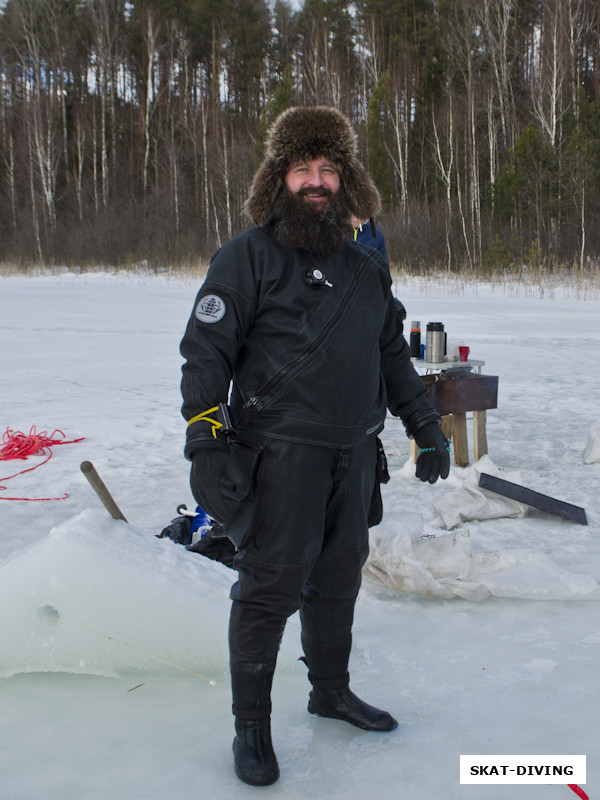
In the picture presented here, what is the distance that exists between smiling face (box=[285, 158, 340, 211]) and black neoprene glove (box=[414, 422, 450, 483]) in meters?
0.67

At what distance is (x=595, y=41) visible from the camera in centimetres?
2527

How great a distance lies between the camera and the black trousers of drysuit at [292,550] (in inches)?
68.2

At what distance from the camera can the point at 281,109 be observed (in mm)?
23000

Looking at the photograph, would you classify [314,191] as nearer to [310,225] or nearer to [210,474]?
[310,225]

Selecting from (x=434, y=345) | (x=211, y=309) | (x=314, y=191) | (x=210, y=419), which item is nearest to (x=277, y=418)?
(x=210, y=419)

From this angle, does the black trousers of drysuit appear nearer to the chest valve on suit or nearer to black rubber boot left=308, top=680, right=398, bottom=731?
black rubber boot left=308, top=680, right=398, bottom=731

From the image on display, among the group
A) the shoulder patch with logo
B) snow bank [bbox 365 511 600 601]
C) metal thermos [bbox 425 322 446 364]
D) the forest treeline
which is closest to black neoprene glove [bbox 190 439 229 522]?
the shoulder patch with logo

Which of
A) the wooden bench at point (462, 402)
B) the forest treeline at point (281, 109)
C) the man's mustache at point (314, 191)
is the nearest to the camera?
the man's mustache at point (314, 191)

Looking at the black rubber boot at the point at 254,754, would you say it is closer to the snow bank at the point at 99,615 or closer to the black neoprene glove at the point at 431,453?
the snow bank at the point at 99,615

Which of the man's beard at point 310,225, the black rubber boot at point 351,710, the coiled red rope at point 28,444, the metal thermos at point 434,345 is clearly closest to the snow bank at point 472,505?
the metal thermos at point 434,345

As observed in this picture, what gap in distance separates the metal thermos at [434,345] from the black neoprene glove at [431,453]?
2.59 meters

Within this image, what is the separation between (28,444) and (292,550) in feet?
10.9

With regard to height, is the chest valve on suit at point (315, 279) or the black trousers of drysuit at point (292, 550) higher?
the chest valve on suit at point (315, 279)

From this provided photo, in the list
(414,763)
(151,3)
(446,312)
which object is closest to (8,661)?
(414,763)
